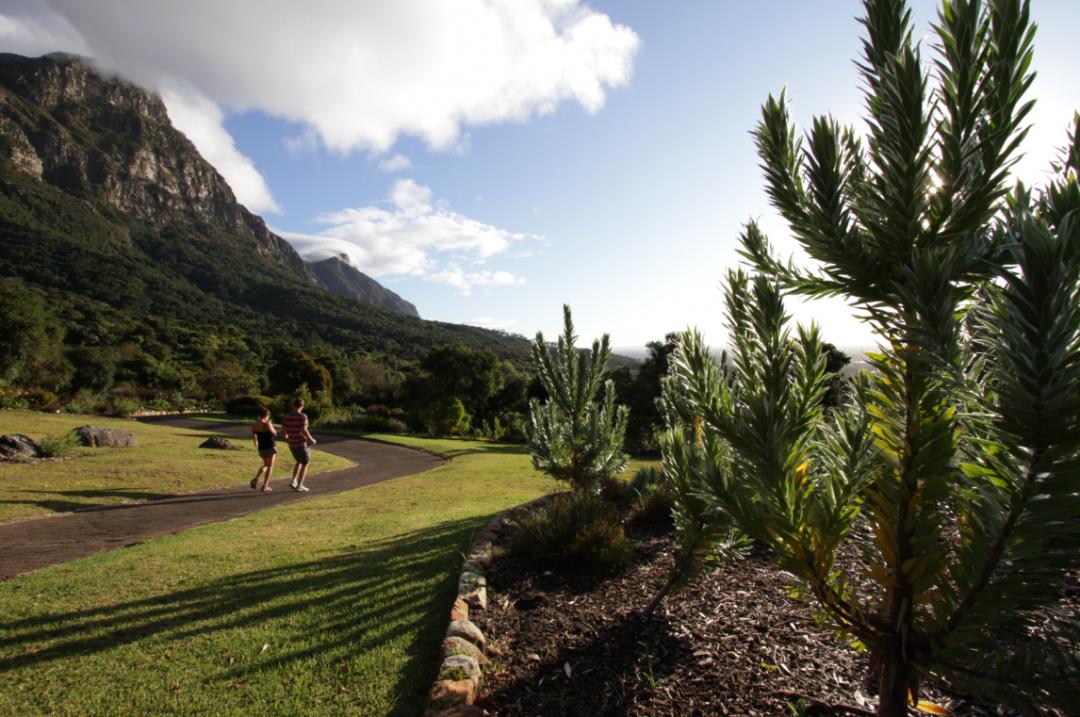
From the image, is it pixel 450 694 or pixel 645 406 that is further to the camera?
pixel 645 406

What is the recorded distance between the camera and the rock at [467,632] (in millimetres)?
3695

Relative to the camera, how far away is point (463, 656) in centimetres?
335

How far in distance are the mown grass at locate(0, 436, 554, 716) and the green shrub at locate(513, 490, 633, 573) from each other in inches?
38.9

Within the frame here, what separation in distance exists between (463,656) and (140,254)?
117 metres

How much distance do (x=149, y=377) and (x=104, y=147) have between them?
113 m

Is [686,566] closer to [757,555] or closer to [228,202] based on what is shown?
[757,555]

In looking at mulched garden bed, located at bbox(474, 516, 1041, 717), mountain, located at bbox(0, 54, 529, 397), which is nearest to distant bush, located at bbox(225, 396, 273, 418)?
mountain, located at bbox(0, 54, 529, 397)

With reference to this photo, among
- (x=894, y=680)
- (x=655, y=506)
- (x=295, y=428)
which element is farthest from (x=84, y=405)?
(x=894, y=680)

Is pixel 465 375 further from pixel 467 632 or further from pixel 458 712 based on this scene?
pixel 458 712

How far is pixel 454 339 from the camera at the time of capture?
3986 inches

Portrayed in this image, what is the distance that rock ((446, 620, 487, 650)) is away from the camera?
12.1 feet

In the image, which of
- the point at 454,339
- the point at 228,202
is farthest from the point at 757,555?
the point at 228,202

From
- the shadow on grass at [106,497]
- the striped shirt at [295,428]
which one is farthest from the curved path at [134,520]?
the striped shirt at [295,428]

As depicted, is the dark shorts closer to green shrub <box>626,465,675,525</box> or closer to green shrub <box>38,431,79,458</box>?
green shrub <box>38,431,79,458</box>
